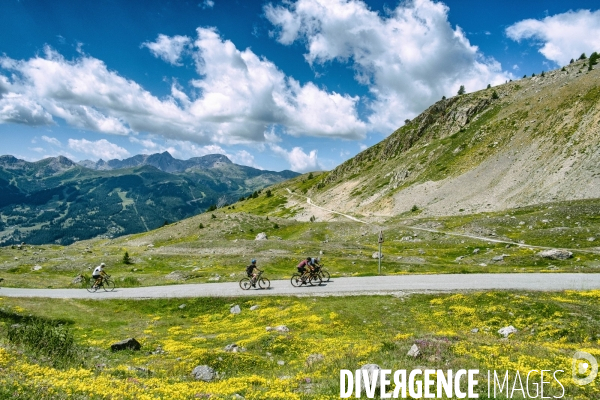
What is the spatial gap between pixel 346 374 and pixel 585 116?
106m

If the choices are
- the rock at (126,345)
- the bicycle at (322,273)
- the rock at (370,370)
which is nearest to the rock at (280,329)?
the rock at (126,345)

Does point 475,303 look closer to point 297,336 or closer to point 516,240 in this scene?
point 297,336

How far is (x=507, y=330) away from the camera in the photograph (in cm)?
1939

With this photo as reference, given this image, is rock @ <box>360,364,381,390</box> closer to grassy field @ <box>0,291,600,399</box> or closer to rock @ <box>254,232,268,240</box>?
grassy field @ <box>0,291,600,399</box>

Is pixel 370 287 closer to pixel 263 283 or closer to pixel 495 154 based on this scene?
pixel 263 283

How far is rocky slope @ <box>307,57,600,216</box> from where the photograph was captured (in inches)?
3027

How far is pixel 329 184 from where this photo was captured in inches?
7623

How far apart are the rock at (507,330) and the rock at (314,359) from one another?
1082 cm

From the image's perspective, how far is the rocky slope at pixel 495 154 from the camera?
7688 centimetres

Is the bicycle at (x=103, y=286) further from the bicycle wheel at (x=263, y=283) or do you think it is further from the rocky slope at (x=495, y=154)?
the rocky slope at (x=495, y=154)

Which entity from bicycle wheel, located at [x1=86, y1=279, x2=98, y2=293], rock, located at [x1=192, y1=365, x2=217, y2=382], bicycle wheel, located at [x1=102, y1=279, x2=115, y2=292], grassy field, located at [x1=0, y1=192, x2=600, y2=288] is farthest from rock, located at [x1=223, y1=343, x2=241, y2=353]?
bicycle wheel, located at [x1=86, y1=279, x2=98, y2=293]

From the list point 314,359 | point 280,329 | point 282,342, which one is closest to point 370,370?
point 314,359

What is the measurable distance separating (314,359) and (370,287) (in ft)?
50.1

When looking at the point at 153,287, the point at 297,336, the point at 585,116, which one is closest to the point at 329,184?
the point at 585,116
